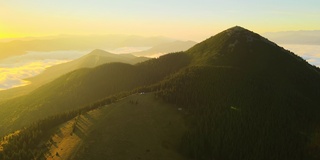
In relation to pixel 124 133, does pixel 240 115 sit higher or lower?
higher

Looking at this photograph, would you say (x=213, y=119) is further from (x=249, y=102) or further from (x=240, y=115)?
(x=249, y=102)

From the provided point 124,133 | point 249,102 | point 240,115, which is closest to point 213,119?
point 240,115

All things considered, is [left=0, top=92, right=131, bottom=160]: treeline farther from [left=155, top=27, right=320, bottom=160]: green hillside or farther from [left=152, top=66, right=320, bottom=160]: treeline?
[left=155, top=27, right=320, bottom=160]: green hillside

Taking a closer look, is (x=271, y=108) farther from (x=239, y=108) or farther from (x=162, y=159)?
(x=162, y=159)

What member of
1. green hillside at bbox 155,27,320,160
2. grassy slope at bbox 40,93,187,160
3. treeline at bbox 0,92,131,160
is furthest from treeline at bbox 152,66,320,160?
treeline at bbox 0,92,131,160

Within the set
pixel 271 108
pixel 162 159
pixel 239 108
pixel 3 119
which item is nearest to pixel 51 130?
pixel 162 159

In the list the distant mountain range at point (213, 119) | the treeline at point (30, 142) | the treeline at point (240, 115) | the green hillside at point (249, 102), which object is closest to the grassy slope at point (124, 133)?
the distant mountain range at point (213, 119)
